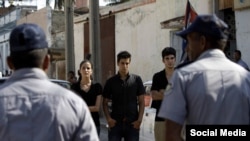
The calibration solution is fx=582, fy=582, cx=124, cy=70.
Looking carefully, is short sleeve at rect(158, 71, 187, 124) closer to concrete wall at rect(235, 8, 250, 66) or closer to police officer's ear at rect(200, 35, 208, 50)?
police officer's ear at rect(200, 35, 208, 50)

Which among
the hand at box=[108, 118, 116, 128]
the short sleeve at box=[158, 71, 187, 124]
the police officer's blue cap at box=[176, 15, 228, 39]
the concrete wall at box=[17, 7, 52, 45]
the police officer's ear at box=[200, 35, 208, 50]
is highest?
the concrete wall at box=[17, 7, 52, 45]

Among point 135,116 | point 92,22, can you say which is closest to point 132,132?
point 135,116

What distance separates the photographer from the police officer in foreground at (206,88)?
11.5 ft

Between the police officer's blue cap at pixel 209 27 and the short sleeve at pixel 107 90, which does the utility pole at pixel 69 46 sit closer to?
the short sleeve at pixel 107 90

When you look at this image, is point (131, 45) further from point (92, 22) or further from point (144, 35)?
point (92, 22)

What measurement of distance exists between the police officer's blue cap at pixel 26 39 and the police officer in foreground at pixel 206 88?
90cm

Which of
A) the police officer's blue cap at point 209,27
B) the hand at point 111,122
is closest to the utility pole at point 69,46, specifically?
the hand at point 111,122

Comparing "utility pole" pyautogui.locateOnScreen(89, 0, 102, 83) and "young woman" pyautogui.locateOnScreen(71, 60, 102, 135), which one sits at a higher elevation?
"utility pole" pyautogui.locateOnScreen(89, 0, 102, 83)

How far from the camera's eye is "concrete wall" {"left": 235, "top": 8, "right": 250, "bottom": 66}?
15016 mm

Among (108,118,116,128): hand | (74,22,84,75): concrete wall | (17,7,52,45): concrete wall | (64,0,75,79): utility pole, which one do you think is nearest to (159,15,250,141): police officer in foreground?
(108,118,116,128): hand

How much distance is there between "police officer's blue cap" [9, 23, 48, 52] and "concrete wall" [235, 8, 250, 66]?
1229 centimetres

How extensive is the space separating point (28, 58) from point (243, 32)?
12.7 meters

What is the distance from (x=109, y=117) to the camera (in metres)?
7.56

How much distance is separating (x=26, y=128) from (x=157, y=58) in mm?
18048
